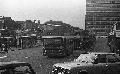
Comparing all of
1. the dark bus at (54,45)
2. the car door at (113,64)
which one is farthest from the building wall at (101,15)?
the car door at (113,64)

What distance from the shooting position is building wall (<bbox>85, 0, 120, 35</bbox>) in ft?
604

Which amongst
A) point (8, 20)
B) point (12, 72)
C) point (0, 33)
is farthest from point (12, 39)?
point (12, 72)

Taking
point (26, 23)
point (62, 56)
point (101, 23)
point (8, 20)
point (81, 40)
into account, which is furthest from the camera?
point (101, 23)

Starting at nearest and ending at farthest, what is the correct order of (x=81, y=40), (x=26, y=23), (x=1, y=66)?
1. (x=1, y=66)
2. (x=81, y=40)
3. (x=26, y=23)

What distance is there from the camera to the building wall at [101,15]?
604ft

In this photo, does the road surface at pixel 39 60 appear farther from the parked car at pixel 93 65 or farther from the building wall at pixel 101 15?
the building wall at pixel 101 15

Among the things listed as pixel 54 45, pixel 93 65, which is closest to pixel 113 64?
pixel 93 65

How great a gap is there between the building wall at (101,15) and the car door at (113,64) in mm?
171635

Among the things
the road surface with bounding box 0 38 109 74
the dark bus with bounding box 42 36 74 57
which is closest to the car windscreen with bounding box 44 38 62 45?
the dark bus with bounding box 42 36 74 57

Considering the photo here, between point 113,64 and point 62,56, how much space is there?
60.3ft

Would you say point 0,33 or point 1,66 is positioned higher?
point 1,66

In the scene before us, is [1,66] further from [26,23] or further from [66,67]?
[26,23]

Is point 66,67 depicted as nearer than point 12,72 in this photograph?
No

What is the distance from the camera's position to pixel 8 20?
340 feet
